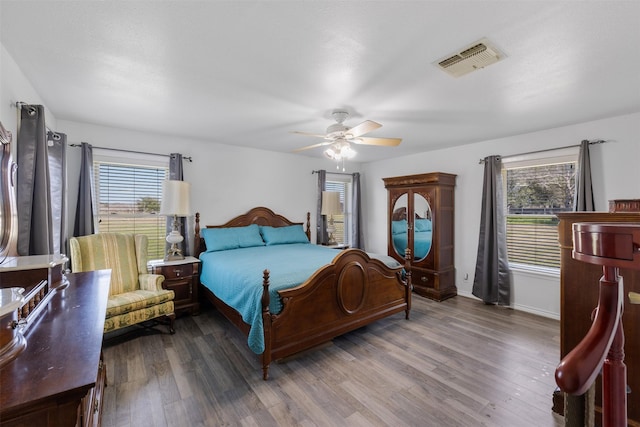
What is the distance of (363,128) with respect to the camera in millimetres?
2539

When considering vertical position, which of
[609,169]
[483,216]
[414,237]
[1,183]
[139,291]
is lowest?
[139,291]

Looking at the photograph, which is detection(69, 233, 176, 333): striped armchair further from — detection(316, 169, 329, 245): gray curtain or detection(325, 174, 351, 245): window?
detection(325, 174, 351, 245): window

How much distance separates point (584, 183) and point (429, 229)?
73.2 inches

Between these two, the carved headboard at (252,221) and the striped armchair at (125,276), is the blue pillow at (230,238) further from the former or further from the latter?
the striped armchair at (125,276)

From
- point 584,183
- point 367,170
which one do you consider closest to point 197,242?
point 367,170

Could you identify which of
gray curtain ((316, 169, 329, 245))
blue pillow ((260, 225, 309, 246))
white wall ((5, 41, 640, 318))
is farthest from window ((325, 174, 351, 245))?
blue pillow ((260, 225, 309, 246))

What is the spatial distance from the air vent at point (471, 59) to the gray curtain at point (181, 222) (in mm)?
3363

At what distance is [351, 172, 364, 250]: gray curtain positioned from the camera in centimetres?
569

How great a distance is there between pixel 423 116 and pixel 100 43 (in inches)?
110

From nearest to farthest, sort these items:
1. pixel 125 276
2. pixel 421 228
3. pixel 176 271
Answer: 1. pixel 125 276
2. pixel 176 271
3. pixel 421 228

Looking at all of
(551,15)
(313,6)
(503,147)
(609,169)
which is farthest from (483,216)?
(313,6)

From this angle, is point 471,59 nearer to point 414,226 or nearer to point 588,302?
point 588,302

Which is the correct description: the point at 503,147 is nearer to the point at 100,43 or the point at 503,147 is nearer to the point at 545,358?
the point at 545,358

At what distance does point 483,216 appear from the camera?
4059mm
